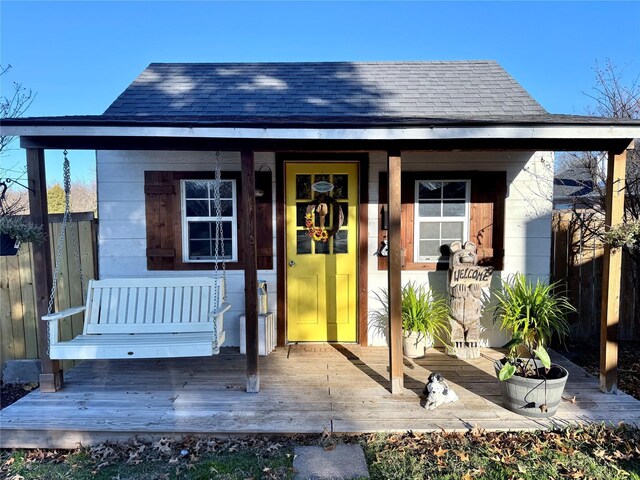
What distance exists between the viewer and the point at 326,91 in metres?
4.92

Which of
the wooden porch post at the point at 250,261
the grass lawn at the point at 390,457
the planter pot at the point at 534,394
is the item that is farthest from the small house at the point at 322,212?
the grass lawn at the point at 390,457

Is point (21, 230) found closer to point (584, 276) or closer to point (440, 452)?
point (440, 452)

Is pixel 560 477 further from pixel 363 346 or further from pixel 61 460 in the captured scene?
pixel 61 460

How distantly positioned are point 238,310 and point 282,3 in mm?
5538

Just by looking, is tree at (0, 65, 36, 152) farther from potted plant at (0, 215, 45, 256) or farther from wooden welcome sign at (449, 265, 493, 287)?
wooden welcome sign at (449, 265, 493, 287)

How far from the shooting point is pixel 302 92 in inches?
193

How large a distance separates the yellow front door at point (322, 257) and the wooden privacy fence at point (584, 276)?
107 inches

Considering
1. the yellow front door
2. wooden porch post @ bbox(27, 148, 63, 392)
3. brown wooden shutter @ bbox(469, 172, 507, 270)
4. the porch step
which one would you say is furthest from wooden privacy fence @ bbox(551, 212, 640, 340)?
wooden porch post @ bbox(27, 148, 63, 392)

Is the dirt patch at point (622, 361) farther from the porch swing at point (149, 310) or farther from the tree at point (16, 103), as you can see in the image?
the tree at point (16, 103)

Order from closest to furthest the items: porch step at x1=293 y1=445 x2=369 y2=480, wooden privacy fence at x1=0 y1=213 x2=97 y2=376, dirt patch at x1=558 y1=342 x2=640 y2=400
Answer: porch step at x1=293 y1=445 x2=369 y2=480, dirt patch at x1=558 y1=342 x2=640 y2=400, wooden privacy fence at x1=0 y1=213 x2=97 y2=376

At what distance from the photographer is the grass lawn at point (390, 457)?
7.59 ft

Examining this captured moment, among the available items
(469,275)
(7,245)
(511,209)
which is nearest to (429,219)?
(469,275)

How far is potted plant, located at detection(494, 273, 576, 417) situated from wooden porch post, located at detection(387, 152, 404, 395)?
0.81 metres

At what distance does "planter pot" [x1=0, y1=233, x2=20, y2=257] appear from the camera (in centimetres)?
304
